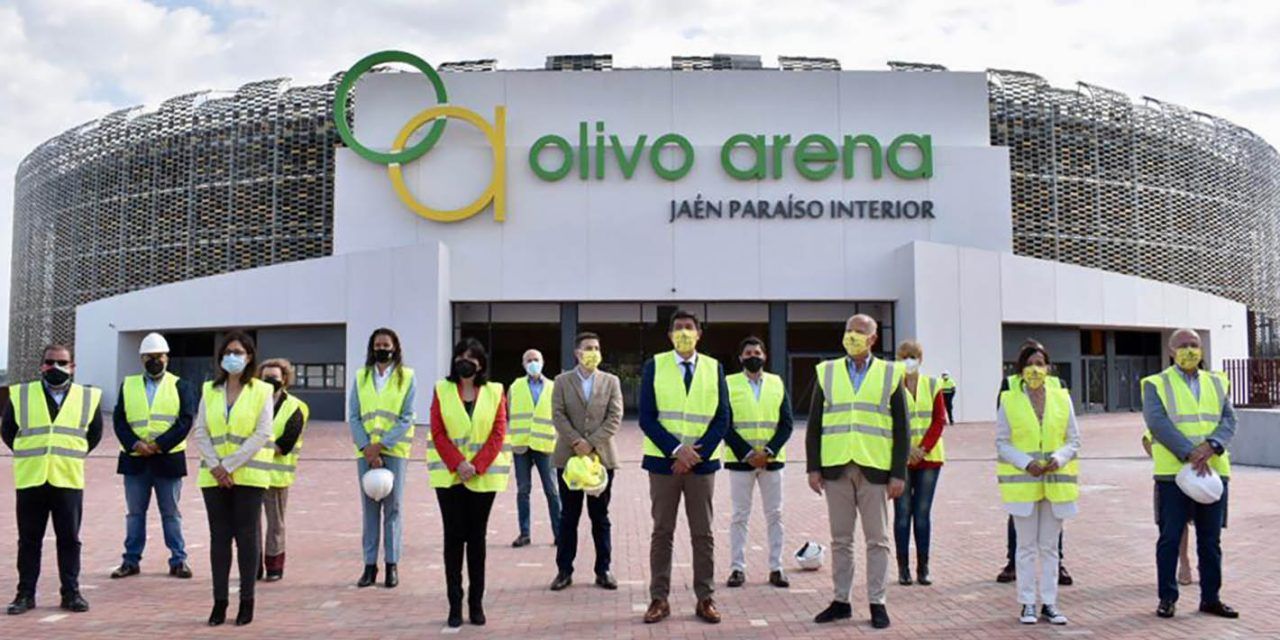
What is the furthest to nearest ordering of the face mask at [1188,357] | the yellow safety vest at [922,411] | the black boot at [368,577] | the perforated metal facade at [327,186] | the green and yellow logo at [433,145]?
the perforated metal facade at [327,186]
the green and yellow logo at [433,145]
the yellow safety vest at [922,411]
the black boot at [368,577]
the face mask at [1188,357]

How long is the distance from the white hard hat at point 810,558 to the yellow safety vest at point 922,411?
1196mm

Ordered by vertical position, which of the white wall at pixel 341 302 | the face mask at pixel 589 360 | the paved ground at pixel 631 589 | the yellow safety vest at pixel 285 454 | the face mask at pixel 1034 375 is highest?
the white wall at pixel 341 302

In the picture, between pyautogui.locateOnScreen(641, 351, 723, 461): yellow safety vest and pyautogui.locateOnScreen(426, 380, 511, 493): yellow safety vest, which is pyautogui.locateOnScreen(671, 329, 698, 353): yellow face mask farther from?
pyautogui.locateOnScreen(426, 380, 511, 493): yellow safety vest

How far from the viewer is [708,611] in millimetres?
6527

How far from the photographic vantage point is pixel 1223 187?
44.3 m

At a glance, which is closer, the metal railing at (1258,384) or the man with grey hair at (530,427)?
the man with grey hair at (530,427)

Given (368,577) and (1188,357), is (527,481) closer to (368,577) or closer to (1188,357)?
(368,577)

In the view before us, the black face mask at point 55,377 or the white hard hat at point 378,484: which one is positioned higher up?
the black face mask at point 55,377

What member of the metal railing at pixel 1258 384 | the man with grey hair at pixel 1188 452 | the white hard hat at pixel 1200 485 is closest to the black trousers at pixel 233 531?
the man with grey hair at pixel 1188 452

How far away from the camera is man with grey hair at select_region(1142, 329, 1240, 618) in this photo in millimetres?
6711

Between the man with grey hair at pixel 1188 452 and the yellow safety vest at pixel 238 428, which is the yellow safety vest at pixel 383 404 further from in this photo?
the man with grey hair at pixel 1188 452

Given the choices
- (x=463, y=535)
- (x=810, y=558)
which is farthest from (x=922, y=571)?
(x=463, y=535)

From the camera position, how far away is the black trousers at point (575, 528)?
767 cm

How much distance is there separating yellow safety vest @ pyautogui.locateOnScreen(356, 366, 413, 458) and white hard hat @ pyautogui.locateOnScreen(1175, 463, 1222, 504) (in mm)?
5364
